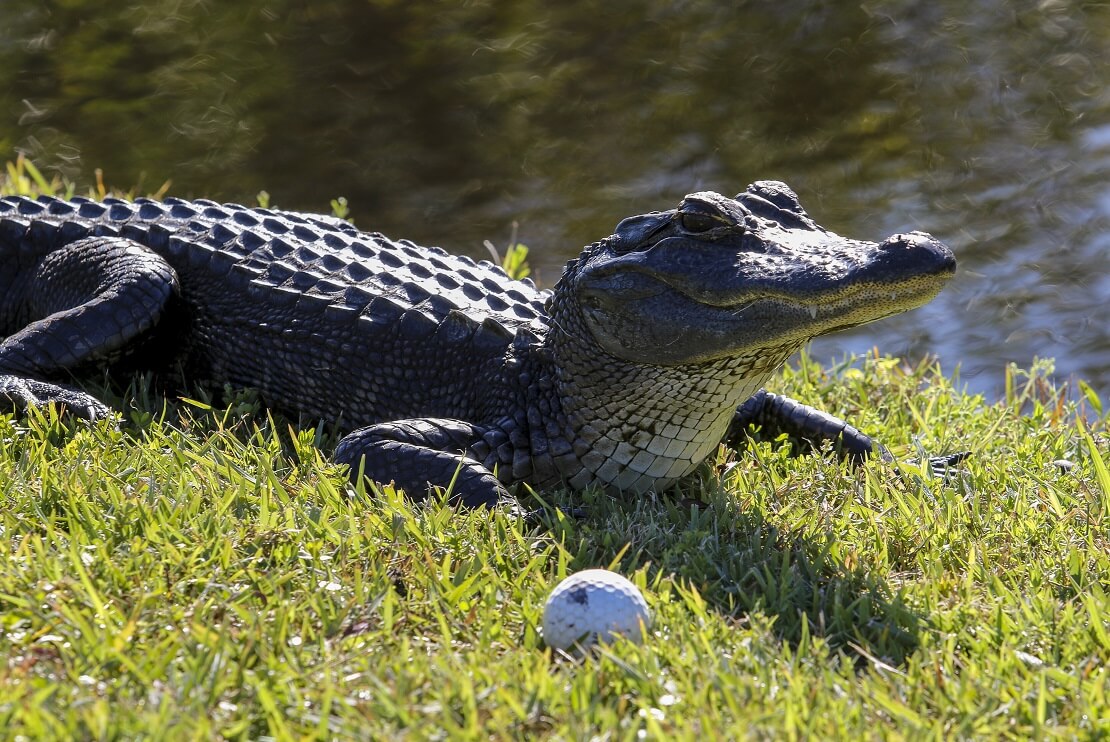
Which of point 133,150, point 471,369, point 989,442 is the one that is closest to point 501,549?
point 471,369

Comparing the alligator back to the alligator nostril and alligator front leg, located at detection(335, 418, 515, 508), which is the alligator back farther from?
the alligator nostril

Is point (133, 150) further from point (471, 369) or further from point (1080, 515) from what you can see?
point (1080, 515)

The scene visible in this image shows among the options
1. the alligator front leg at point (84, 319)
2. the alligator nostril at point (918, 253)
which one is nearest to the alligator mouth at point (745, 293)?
the alligator nostril at point (918, 253)

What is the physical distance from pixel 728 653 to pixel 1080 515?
1339mm

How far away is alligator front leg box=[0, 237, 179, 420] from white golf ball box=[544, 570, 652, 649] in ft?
6.26

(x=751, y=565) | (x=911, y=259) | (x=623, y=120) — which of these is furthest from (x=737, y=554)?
(x=623, y=120)

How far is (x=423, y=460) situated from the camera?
12.4 ft

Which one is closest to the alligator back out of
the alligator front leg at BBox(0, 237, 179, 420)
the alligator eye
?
the alligator front leg at BBox(0, 237, 179, 420)

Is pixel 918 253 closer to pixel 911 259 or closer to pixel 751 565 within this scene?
pixel 911 259

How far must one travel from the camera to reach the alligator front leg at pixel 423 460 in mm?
3672

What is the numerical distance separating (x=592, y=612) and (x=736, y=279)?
118 centimetres

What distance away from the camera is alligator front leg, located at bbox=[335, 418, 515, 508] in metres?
3.67

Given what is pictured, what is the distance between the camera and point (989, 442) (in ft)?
14.4

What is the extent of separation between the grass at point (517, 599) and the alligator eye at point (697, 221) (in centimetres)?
77
